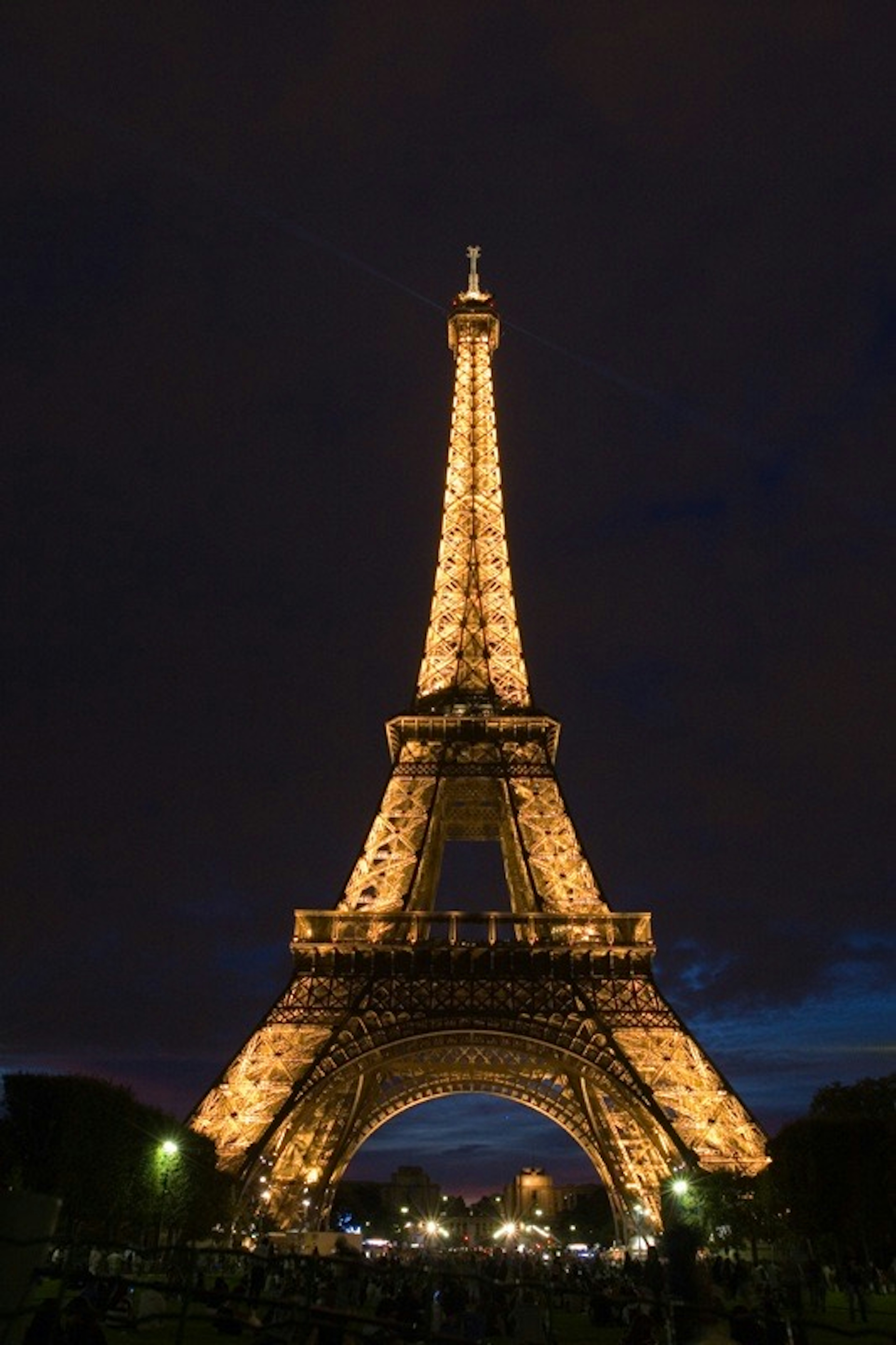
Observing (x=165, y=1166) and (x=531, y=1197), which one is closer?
(x=165, y=1166)

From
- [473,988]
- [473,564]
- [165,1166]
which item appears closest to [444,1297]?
[165,1166]

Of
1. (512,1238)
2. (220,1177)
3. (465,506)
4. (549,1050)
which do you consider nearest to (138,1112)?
(220,1177)

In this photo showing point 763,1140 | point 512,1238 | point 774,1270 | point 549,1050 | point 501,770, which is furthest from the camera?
point 512,1238

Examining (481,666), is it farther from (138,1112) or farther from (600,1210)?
(600,1210)

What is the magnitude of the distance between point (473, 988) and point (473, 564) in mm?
26350

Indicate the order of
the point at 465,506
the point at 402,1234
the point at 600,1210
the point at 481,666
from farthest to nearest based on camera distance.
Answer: the point at 600,1210, the point at 402,1234, the point at 465,506, the point at 481,666

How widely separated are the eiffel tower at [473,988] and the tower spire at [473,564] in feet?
0.41

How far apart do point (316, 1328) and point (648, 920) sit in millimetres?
35274

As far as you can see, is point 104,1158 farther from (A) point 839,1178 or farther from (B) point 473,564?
(B) point 473,564

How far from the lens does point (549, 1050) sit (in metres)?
42.9

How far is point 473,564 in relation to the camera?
61.1 meters

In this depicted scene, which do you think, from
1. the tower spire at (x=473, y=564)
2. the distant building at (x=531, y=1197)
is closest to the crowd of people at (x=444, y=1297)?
the tower spire at (x=473, y=564)

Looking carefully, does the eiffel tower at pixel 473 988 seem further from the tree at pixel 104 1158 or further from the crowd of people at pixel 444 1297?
the crowd of people at pixel 444 1297

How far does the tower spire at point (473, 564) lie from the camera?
56.8 metres
